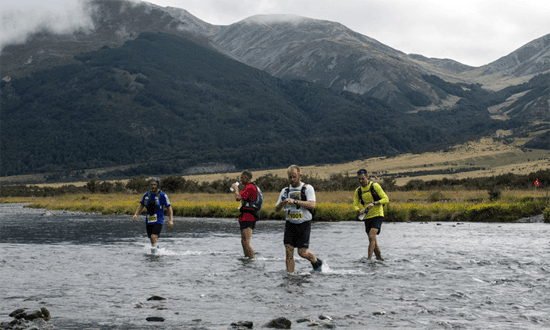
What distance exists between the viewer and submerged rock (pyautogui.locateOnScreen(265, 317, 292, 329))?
8539mm

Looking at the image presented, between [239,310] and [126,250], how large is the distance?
10023mm

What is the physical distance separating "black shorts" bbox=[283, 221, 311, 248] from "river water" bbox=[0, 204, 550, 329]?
879 mm

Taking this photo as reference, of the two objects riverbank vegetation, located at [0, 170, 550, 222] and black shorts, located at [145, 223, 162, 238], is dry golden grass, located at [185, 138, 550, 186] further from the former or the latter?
black shorts, located at [145, 223, 162, 238]

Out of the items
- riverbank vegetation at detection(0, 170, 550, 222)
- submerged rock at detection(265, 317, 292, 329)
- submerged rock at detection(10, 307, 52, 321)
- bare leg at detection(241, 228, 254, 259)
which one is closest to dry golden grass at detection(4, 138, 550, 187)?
riverbank vegetation at detection(0, 170, 550, 222)

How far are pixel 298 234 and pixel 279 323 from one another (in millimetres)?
3861

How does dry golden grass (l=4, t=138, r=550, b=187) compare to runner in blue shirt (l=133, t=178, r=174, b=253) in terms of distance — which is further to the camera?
dry golden grass (l=4, t=138, r=550, b=187)

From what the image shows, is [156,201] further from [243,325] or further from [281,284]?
[243,325]

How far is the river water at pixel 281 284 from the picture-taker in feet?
30.1

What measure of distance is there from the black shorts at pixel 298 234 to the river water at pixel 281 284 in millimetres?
879

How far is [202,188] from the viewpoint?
224ft

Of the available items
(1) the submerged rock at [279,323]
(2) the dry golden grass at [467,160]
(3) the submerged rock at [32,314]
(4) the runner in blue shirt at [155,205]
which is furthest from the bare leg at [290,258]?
(2) the dry golden grass at [467,160]

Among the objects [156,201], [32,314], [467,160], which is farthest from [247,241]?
[467,160]

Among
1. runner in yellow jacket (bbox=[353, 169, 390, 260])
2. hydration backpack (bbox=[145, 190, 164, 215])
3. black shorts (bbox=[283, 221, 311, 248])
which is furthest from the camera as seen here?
hydration backpack (bbox=[145, 190, 164, 215])

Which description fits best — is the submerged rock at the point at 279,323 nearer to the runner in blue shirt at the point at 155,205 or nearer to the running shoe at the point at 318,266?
the running shoe at the point at 318,266
